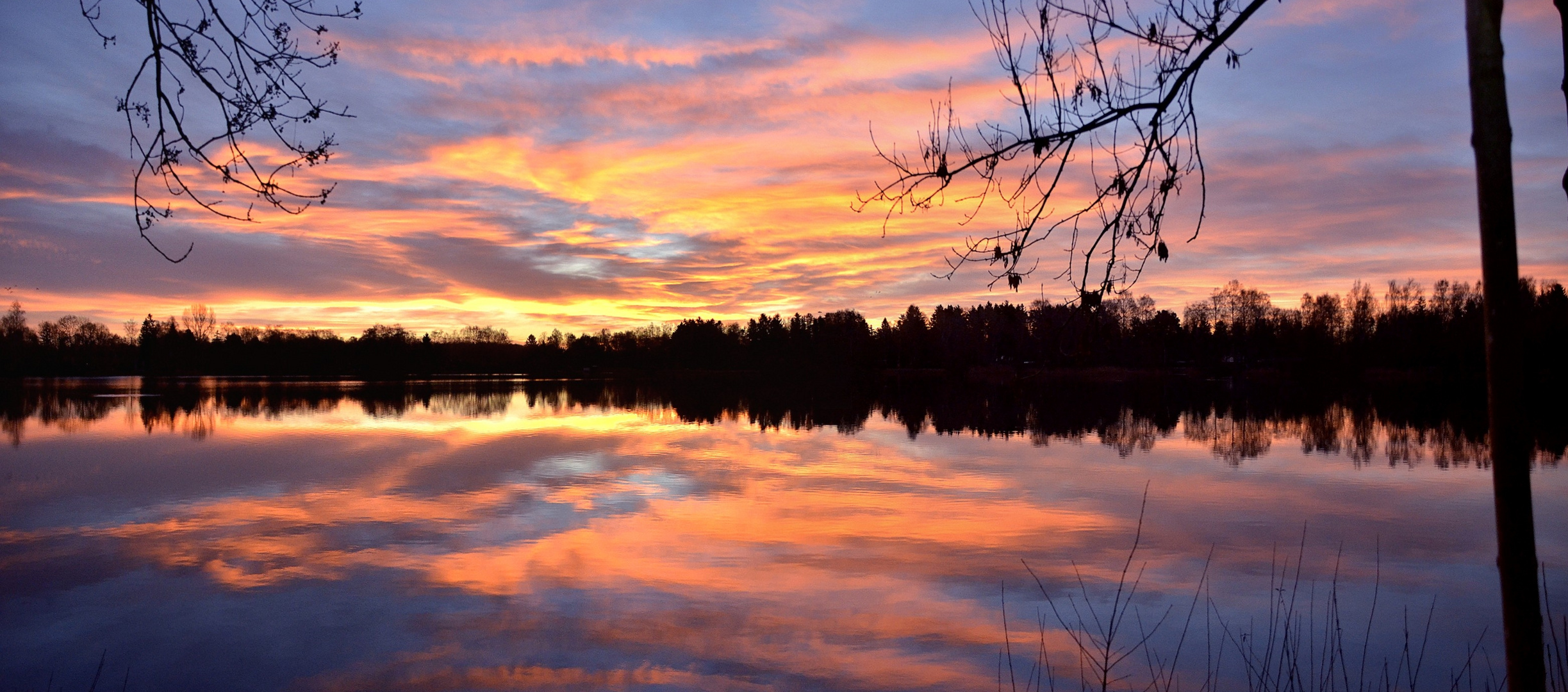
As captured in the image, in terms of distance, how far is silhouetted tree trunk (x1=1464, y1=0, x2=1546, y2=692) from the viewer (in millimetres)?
2803

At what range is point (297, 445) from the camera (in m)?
21.6

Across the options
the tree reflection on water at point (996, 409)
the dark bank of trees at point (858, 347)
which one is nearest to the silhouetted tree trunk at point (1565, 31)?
the tree reflection on water at point (996, 409)

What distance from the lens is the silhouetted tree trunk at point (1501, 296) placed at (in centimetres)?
280

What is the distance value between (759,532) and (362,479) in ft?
27.7

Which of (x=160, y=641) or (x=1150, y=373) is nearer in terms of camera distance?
(x=160, y=641)

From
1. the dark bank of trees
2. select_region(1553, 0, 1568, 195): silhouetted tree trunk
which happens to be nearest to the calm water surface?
select_region(1553, 0, 1568, 195): silhouetted tree trunk

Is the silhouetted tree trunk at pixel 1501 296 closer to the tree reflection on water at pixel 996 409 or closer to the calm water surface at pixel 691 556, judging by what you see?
the tree reflection on water at pixel 996 409

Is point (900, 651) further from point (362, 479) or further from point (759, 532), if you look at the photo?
point (362, 479)

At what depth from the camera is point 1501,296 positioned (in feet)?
9.20

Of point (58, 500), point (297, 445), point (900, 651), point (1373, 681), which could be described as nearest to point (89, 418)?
point (297, 445)

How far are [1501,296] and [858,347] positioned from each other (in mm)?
112797

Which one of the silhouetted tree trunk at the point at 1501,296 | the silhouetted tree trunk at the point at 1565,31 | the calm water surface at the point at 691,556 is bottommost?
the calm water surface at the point at 691,556

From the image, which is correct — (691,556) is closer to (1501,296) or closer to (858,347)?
(1501,296)

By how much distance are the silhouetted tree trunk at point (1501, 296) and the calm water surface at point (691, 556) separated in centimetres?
406
